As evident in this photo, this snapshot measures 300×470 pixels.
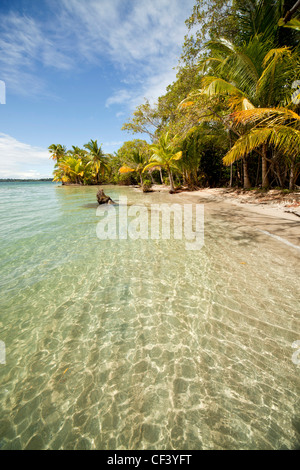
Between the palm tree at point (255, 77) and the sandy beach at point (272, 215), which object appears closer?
the sandy beach at point (272, 215)

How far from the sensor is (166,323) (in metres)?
2.71

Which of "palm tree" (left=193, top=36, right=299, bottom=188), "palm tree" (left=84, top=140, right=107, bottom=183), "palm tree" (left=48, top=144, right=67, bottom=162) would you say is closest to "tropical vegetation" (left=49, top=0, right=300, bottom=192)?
"palm tree" (left=193, top=36, right=299, bottom=188)

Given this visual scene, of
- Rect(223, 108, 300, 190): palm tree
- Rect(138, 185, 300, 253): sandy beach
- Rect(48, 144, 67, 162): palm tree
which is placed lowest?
Rect(138, 185, 300, 253): sandy beach

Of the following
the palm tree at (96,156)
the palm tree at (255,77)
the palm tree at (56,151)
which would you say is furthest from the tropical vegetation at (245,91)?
the palm tree at (56,151)

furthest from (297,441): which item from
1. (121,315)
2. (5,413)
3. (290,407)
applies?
(5,413)

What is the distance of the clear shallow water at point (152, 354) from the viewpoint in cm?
158

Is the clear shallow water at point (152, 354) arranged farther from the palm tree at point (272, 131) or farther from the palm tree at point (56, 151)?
the palm tree at point (56, 151)

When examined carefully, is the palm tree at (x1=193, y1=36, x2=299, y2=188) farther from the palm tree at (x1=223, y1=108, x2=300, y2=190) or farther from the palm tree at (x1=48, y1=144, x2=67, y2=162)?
the palm tree at (x1=48, y1=144, x2=67, y2=162)

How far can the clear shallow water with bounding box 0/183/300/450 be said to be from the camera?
62.1 inches

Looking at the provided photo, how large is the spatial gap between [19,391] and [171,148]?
18.1 metres

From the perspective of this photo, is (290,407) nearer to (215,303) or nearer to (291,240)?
(215,303)

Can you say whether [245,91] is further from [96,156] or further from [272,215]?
[96,156]

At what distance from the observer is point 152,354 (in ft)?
7.41
